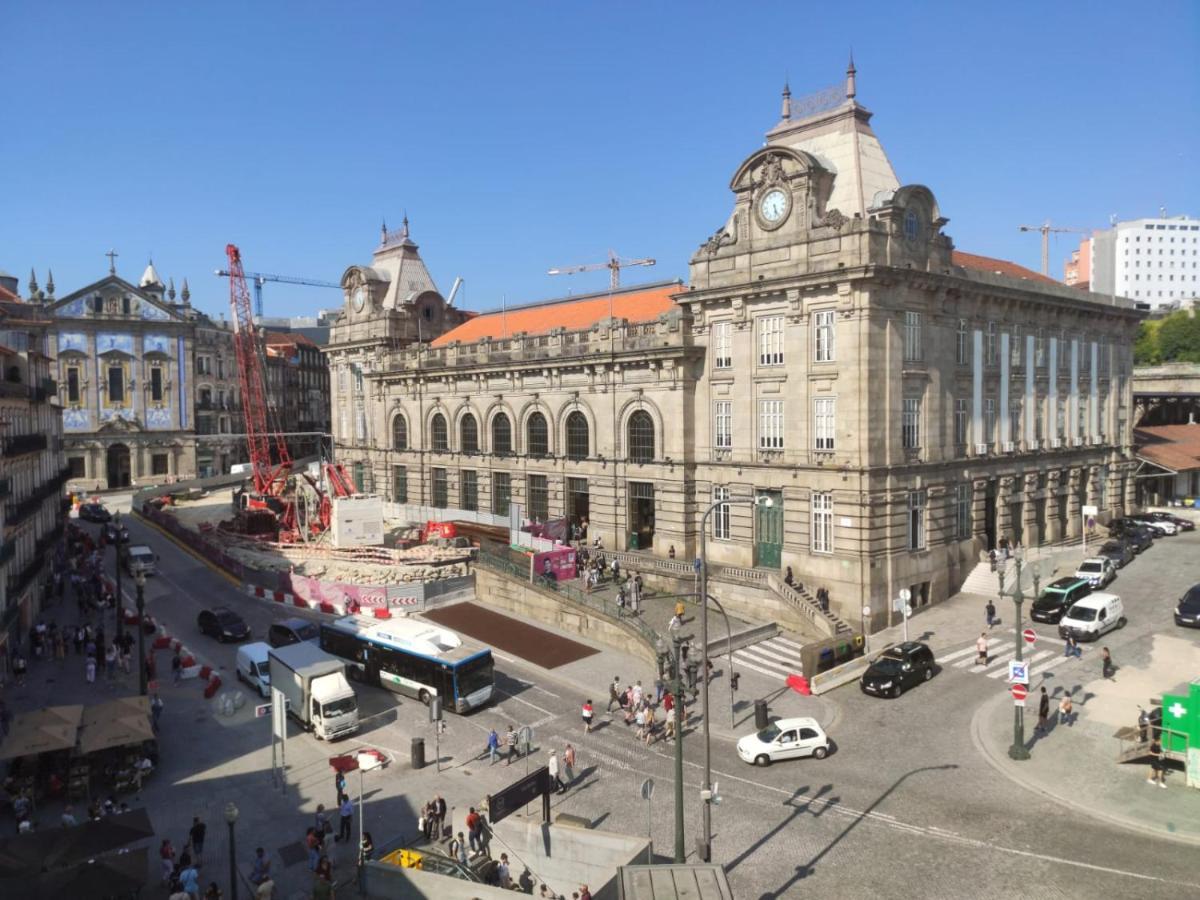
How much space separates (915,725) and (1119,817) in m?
→ 7.76

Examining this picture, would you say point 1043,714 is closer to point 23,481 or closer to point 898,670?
point 898,670

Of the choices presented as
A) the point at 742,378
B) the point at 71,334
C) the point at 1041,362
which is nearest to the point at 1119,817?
the point at 742,378

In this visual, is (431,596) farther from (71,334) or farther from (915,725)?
(71,334)

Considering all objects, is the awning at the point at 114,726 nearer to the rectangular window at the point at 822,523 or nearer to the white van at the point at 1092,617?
the rectangular window at the point at 822,523

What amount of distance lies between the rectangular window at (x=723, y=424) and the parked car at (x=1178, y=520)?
112 ft

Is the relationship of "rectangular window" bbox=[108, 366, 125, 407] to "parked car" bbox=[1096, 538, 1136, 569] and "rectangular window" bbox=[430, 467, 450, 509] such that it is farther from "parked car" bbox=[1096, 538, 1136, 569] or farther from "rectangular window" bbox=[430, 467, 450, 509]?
"parked car" bbox=[1096, 538, 1136, 569]

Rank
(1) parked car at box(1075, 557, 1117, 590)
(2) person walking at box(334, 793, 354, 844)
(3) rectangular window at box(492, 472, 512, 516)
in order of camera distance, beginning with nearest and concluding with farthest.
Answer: (2) person walking at box(334, 793, 354, 844), (1) parked car at box(1075, 557, 1117, 590), (3) rectangular window at box(492, 472, 512, 516)

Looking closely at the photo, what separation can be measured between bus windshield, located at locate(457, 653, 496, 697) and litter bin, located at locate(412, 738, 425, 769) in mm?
4199

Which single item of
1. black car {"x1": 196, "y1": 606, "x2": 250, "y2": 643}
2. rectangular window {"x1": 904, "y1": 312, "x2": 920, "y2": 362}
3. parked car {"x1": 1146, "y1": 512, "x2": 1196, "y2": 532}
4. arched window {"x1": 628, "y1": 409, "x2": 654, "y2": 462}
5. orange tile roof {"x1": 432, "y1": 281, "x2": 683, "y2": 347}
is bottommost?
black car {"x1": 196, "y1": 606, "x2": 250, "y2": 643}

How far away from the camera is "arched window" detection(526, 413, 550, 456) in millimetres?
59719

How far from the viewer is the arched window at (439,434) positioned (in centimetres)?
6869

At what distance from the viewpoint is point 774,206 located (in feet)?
148

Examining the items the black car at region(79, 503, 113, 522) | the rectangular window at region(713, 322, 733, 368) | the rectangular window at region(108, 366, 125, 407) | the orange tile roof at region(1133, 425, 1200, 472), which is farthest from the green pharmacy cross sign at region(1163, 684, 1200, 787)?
the rectangular window at region(108, 366, 125, 407)

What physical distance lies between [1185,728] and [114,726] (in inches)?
1308
